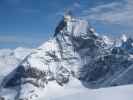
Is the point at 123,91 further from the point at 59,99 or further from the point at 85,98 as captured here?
the point at 59,99

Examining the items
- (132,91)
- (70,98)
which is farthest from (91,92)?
(132,91)

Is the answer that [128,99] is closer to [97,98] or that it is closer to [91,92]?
[97,98]

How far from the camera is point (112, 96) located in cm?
2650

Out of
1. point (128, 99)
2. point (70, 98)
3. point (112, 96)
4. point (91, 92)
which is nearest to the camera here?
point (128, 99)

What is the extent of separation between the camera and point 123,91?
92.1ft

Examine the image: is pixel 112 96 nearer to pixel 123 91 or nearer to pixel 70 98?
pixel 123 91

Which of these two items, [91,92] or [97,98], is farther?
[91,92]

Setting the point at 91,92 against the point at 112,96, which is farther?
the point at 91,92

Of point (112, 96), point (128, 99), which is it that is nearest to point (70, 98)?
point (112, 96)

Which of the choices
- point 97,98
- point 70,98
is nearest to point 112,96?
point 97,98

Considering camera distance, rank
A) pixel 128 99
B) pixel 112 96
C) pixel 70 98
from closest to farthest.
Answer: pixel 128 99, pixel 112 96, pixel 70 98

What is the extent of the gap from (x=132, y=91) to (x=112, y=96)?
199cm

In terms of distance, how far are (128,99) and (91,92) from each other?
6669 millimetres

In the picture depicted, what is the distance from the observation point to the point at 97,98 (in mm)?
27219
